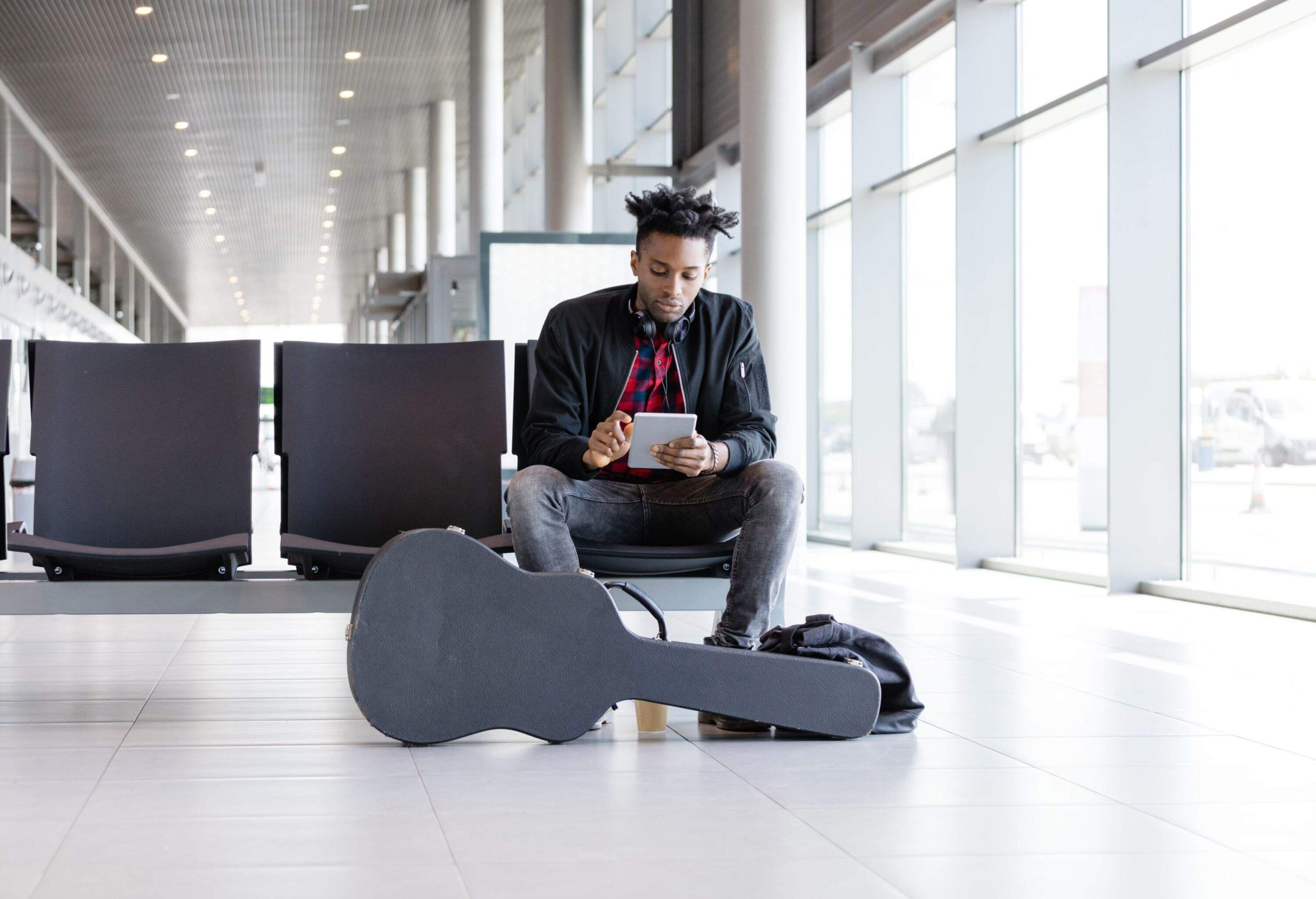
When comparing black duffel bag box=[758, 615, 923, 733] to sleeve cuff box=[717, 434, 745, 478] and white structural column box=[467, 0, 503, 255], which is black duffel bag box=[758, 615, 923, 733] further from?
white structural column box=[467, 0, 503, 255]

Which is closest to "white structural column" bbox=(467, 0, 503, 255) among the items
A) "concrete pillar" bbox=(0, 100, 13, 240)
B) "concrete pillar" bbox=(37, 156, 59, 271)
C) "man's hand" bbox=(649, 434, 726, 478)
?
"concrete pillar" bbox=(0, 100, 13, 240)

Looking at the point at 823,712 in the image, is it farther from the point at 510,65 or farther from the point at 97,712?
the point at 510,65

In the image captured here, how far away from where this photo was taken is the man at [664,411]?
123 inches

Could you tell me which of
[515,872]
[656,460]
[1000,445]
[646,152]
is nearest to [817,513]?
[1000,445]

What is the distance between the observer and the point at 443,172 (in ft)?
63.4

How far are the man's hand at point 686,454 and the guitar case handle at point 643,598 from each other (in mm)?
307

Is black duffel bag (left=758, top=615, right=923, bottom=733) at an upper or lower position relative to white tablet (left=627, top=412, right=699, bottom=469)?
lower

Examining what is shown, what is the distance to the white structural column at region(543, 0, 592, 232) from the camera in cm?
1284

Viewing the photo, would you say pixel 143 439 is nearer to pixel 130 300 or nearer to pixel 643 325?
pixel 643 325

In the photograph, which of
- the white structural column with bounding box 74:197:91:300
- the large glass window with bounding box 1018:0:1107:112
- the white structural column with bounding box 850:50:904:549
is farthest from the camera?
the white structural column with bounding box 74:197:91:300

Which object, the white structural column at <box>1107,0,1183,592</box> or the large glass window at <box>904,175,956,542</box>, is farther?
the large glass window at <box>904,175,956,542</box>

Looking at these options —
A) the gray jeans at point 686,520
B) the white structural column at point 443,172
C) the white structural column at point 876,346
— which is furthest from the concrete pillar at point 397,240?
the gray jeans at point 686,520

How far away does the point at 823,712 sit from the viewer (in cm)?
286

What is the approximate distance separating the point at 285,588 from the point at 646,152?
11.1 m
